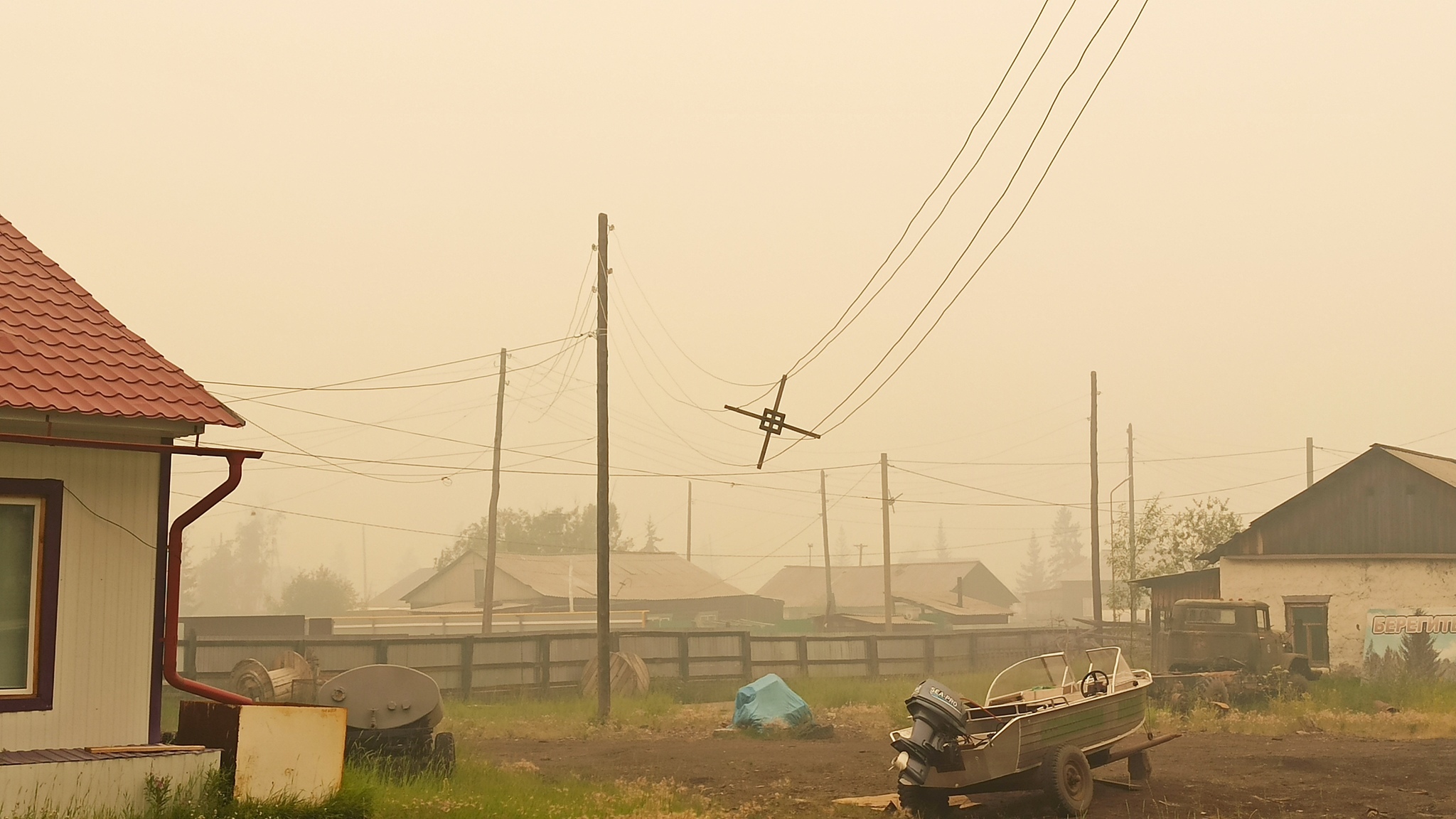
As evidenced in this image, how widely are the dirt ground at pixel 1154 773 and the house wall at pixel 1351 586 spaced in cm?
1024

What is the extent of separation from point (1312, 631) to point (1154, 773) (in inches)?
676

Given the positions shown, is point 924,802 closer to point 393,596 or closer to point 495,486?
point 495,486

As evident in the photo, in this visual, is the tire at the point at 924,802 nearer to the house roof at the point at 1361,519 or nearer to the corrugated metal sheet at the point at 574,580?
the house roof at the point at 1361,519

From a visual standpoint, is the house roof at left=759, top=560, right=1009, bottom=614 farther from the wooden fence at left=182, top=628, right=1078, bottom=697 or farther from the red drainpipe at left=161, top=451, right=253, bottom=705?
the red drainpipe at left=161, top=451, right=253, bottom=705

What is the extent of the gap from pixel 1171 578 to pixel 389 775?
1065 inches

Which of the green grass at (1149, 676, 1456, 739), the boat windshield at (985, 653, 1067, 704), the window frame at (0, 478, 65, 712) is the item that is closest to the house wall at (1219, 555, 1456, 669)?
the green grass at (1149, 676, 1456, 739)

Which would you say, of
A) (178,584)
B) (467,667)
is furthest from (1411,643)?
(178,584)

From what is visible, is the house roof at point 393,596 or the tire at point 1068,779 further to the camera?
the house roof at point 393,596

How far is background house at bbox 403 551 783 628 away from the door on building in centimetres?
3778

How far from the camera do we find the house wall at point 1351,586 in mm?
29953

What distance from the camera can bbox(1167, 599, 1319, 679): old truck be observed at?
25.9 metres

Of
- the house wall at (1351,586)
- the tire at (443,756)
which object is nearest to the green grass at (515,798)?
the tire at (443,756)

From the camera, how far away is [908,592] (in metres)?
84.9

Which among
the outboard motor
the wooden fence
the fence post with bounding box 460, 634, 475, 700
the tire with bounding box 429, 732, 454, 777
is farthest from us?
the fence post with bounding box 460, 634, 475, 700
